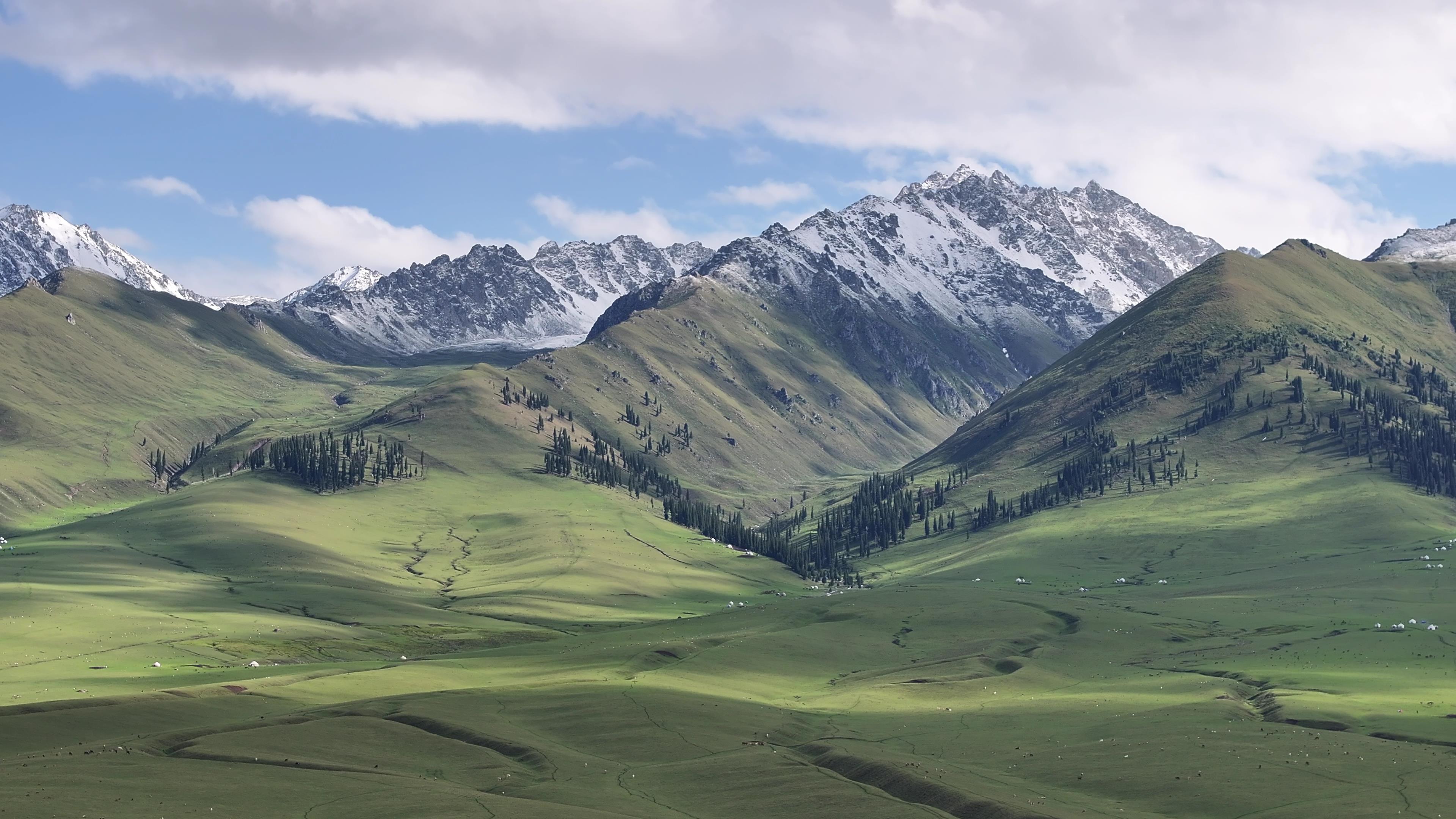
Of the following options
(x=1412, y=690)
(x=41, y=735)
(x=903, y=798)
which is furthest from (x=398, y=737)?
(x=1412, y=690)

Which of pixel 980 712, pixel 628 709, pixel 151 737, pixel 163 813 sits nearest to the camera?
pixel 163 813

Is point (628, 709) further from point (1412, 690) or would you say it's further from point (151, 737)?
point (1412, 690)

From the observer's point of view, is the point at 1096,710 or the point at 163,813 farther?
the point at 1096,710

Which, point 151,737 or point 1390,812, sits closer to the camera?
point 1390,812

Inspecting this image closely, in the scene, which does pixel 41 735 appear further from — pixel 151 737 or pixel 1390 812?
pixel 1390 812

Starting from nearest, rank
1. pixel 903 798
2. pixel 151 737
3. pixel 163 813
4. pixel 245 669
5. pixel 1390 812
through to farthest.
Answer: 1. pixel 163 813
2. pixel 1390 812
3. pixel 903 798
4. pixel 151 737
5. pixel 245 669

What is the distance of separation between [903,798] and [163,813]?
53.3 m

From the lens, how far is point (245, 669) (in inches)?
7726

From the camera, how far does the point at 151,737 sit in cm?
12194

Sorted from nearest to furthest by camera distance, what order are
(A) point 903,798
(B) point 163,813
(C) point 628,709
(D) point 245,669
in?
1. (B) point 163,813
2. (A) point 903,798
3. (C) point 628,709
4. (D) point 245,669

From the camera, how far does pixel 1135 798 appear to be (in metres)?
112

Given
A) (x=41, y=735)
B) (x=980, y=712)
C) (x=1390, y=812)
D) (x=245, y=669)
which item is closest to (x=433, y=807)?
(x=41, y=735)

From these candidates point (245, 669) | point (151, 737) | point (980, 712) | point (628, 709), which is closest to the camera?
point (151, 737)

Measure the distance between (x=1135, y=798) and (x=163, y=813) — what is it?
231ft
